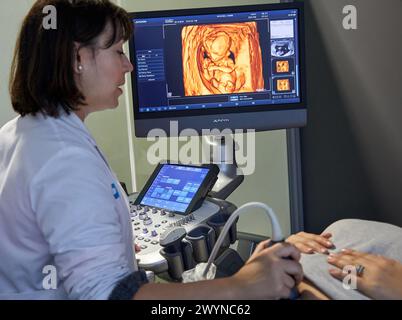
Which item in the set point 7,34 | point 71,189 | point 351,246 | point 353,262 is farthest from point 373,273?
point 7,34

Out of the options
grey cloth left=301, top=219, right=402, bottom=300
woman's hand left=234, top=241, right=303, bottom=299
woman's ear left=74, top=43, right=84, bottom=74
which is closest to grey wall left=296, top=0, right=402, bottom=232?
grey cloth left=301, top=219, right=402, bottom=300

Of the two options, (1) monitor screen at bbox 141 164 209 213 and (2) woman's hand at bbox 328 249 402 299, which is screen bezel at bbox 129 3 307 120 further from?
(2) woman's hand at bbox 328 249 402 299

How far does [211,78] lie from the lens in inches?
59.2

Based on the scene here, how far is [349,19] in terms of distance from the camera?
1595 millimetres

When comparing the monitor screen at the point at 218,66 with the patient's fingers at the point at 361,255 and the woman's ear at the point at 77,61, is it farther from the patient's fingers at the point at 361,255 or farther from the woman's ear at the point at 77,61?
the patient's fingers at the point at 361,255

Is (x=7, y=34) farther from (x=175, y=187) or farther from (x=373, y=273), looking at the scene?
(x=373, y=273)

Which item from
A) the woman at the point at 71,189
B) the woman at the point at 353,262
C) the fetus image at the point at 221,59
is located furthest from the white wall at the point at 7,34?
the woman at the point at 353,262

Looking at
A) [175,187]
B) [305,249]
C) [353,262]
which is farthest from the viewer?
[175,187]

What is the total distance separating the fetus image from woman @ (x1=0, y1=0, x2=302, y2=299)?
1.41 ft

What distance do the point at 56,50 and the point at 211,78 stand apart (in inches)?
26.4

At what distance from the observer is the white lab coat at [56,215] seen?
77 cm

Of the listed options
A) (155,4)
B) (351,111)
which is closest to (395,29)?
(351,111)

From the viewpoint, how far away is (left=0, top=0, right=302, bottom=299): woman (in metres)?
0.78

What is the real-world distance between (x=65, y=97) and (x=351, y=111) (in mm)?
1105
